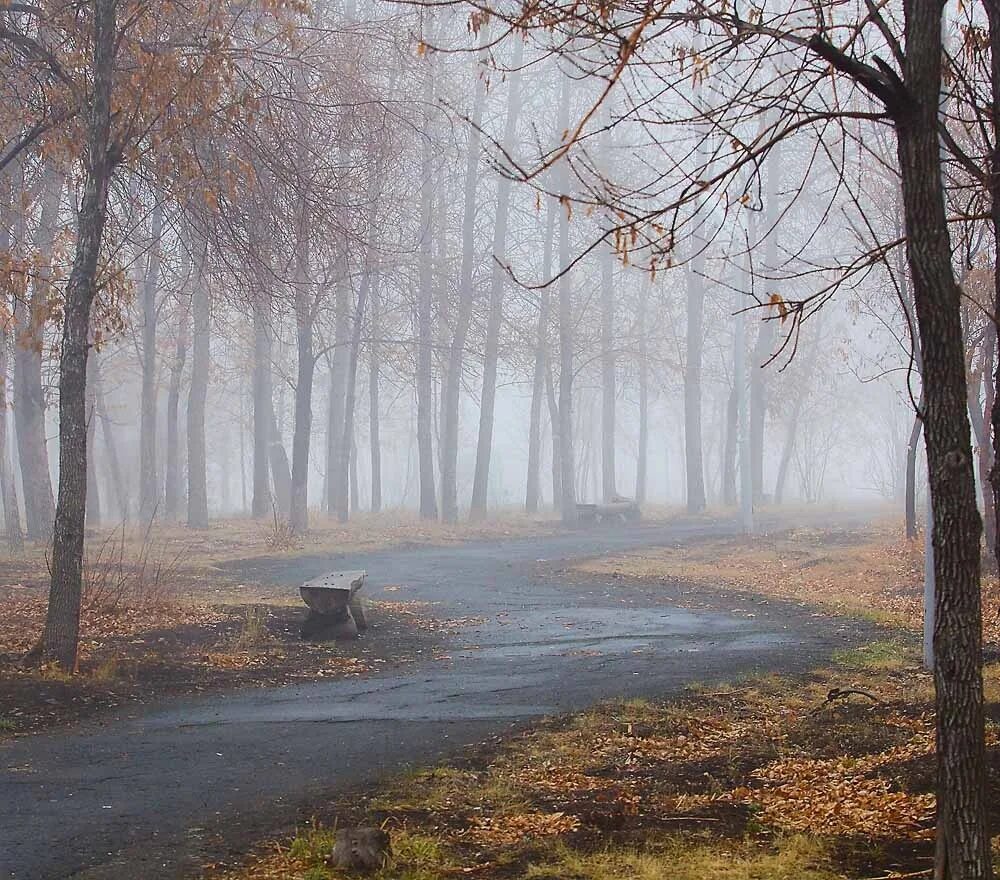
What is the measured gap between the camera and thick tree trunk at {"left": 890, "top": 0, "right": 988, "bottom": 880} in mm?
3932

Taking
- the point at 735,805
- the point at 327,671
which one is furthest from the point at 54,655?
the point at 735,805

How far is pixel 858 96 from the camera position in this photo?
62.3 ft

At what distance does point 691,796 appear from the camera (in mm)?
6148

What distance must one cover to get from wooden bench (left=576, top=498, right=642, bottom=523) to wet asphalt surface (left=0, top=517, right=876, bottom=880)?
1682 cm

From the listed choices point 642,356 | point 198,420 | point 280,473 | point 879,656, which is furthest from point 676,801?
point 642,356

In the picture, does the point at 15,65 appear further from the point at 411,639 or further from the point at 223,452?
the point at 223,452

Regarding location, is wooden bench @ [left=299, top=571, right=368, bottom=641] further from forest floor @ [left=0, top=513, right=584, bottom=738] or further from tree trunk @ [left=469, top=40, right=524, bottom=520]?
tree trunk @ [left=469, top=40, right=524, bottom=520]

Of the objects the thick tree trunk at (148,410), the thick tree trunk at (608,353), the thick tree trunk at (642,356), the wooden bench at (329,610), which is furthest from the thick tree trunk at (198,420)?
the wooden bench at (329,610)

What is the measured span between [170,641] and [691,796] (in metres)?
6.71

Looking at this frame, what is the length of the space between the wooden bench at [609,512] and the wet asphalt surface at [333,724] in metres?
16.8

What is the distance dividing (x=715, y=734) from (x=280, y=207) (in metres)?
6.77

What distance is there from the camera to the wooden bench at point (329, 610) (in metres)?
12.4

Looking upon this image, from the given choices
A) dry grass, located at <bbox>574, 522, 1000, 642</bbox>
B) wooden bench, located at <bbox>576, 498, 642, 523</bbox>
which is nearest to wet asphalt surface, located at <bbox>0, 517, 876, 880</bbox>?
dry grass, located at <bbox>574, 522, 1000, 642</bbox>

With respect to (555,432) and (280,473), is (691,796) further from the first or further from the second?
(555,432)
